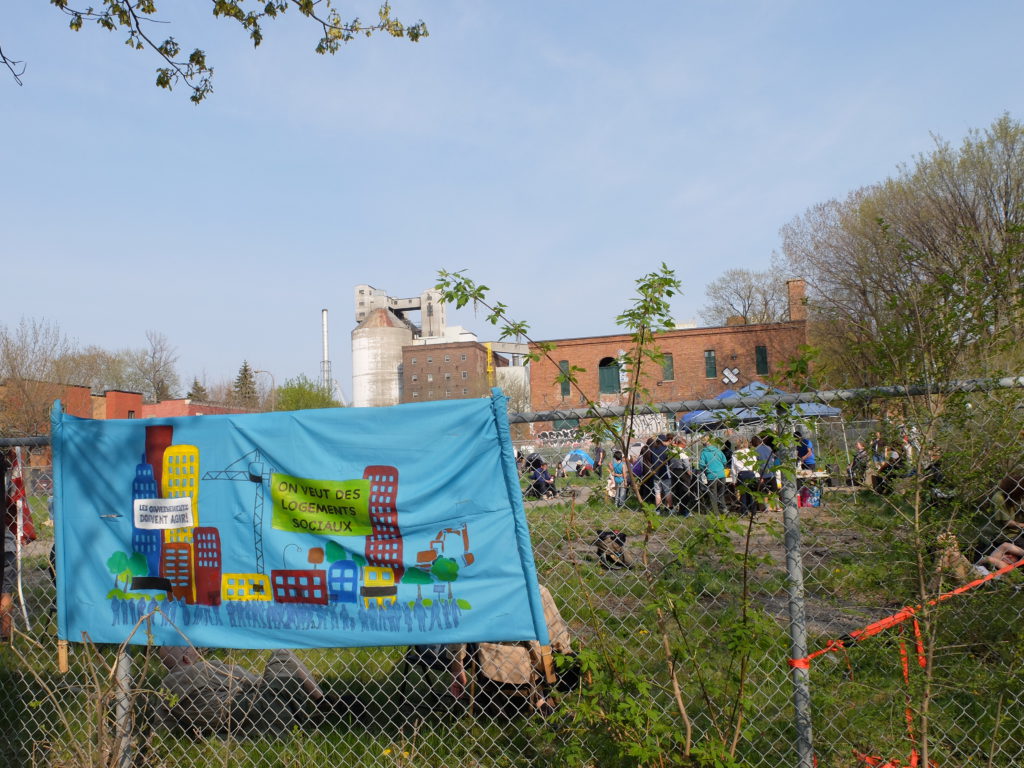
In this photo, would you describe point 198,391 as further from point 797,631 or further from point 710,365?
point 797,631

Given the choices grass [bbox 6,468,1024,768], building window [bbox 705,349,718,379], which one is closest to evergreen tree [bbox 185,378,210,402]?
building window [bbox 705,349,718,379]

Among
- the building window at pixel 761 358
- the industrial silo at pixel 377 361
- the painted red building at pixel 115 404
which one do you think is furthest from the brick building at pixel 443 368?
the building window at pixel 761 358

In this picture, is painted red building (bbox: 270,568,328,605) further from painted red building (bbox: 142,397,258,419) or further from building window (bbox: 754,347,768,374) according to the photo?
painted red building (bbox: 142,397,258,419)

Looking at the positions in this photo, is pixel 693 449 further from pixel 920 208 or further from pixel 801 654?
pixel 920 208

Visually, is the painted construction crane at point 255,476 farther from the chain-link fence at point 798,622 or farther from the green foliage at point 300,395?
the green foliage at point 300,395

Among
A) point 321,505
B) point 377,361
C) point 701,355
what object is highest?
point 377,361

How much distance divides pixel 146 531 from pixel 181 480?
0.33m

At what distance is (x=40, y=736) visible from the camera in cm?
427

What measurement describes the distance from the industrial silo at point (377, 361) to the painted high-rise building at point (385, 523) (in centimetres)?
9002

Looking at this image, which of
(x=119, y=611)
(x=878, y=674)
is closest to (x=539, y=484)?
(x=878, y=674)

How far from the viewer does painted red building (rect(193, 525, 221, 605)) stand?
3.59 m

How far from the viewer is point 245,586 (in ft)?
11.7

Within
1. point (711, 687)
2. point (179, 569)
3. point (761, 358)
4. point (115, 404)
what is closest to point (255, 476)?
point (179, 569)

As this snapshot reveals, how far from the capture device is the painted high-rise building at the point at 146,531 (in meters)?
3.69
